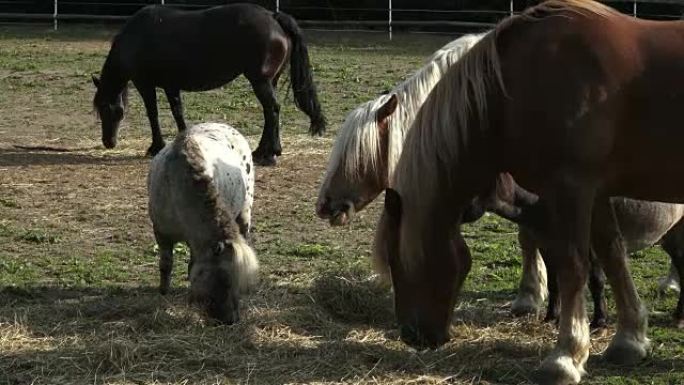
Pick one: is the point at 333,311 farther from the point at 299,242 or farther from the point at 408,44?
the point at 408,44

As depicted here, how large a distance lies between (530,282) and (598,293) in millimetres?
467

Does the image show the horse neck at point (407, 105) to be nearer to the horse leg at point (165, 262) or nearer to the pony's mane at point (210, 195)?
the pony's mane at point (210, 195)

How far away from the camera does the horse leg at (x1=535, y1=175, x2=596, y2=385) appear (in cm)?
407

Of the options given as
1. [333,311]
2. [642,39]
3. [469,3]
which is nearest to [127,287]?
[333,311]

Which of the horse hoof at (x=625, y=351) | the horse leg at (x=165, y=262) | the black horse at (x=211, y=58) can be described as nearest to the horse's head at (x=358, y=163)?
the horse leg at (x=165, y=262)

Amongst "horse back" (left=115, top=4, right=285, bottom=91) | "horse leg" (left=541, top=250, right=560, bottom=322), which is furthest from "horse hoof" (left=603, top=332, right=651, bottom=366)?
"horse back" (left=115, top=4, right=285, bottom=91)

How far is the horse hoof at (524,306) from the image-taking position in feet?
17.5

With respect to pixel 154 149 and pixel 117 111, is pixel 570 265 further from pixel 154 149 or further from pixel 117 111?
pixel 117 111

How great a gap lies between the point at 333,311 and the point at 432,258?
1159 mm

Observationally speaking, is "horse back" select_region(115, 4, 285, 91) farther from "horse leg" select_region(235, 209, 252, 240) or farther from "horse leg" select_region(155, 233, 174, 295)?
"horse leg" select_region(155, 233, 174, 295)

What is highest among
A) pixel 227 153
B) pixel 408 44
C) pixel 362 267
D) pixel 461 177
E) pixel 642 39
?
pixel 642 39

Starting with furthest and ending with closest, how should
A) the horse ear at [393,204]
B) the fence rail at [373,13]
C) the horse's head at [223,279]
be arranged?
the fence rail at [373,13], the horse's head at [223,279], the horse ear at [393,204]

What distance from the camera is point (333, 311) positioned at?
5.30 m

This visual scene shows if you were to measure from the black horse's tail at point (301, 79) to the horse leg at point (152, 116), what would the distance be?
137 cm
